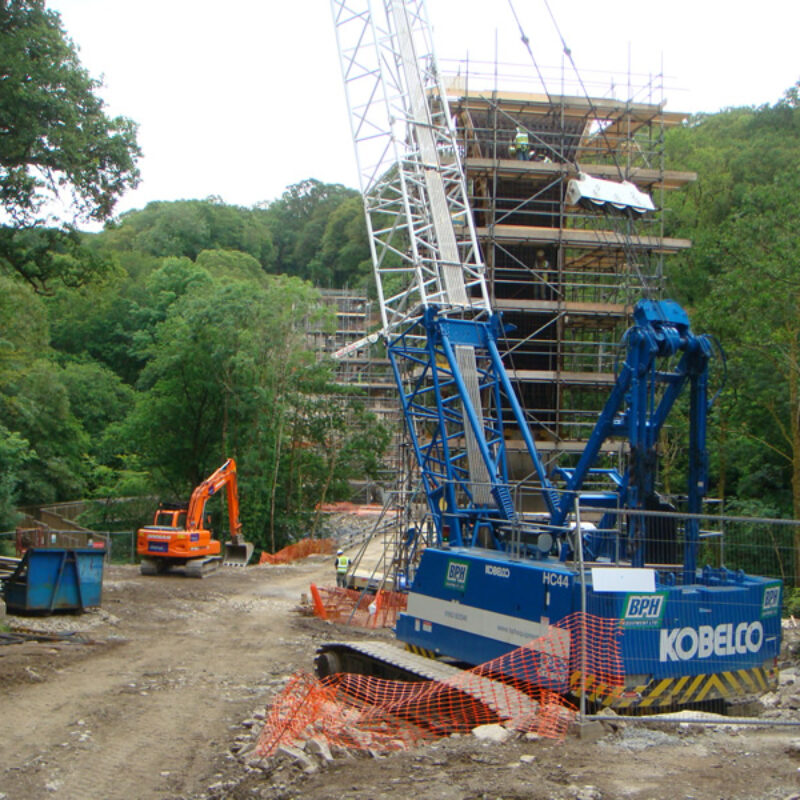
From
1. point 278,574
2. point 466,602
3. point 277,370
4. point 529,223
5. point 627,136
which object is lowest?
point 278,574

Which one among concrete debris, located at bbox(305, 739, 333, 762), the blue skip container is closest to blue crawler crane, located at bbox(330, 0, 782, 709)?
concrete debris, located at bbox(305, 739, 333, 762)

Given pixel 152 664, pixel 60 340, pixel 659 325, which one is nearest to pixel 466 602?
pixel 659 325

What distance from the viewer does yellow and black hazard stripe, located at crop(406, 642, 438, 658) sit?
467 inches

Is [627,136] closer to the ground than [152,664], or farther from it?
farther from it

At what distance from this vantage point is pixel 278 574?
30.0 meters

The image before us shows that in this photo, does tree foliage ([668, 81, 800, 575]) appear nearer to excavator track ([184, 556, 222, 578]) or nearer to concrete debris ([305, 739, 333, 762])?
concrete debris ([305, 739, 333, 762])

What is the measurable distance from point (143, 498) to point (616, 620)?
1473 inches

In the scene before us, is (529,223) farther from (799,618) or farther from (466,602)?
(466,602)

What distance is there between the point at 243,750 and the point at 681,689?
14.3 ft

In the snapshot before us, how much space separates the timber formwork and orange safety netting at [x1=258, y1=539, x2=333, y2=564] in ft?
36.0

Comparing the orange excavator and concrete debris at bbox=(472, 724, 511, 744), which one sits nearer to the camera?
concrete debris at bbox=(472, 724, 511, 744)

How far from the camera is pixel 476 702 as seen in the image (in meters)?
9.55

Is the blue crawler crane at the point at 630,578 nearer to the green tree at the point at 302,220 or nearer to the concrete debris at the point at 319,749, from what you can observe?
the concrete debris at the point at 319,749

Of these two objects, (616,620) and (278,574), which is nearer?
(616,620)
